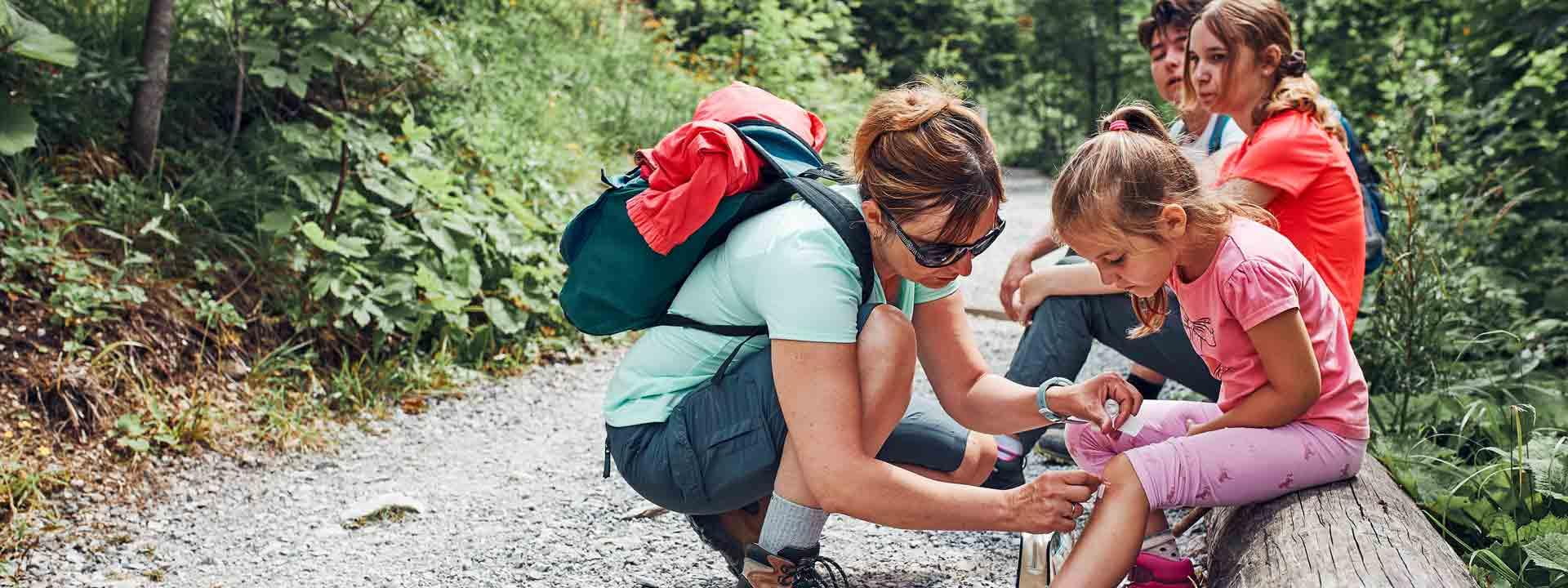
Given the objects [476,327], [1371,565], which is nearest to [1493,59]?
[1371,565]

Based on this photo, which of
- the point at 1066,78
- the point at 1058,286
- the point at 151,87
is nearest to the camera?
the point at 1058,286

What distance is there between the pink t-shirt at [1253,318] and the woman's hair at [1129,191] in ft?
0.27

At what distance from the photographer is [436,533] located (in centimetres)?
311

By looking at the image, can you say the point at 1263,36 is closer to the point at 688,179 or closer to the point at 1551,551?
the point at 1551,551

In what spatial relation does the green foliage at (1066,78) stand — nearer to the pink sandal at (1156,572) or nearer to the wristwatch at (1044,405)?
the wristwatch at (1044,405)

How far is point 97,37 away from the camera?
169 inches

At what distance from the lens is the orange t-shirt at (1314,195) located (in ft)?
9.10

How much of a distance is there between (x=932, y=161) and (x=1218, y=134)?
1.81 m

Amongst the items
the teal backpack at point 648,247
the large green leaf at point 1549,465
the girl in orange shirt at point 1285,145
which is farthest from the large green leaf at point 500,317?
the large green leaf at point 1549,465

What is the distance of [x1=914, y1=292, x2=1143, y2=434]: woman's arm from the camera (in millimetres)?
2416

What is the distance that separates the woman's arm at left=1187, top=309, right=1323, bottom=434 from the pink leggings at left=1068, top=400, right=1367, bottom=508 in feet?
0.16

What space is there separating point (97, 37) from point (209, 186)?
705mm

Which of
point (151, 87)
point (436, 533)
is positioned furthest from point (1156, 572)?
point (151, 87)

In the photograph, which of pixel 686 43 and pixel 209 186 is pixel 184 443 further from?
pixel 686 43
